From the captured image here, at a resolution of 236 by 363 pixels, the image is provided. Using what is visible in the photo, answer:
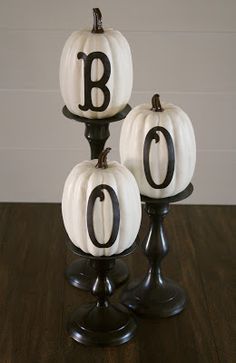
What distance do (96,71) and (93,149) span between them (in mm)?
191

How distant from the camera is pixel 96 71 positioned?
1.39 metres

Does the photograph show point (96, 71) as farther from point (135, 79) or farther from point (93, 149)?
point (135, 79)

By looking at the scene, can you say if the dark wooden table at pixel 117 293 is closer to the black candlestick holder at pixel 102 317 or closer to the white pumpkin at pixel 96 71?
the black candlestick holder at pixel 102 317

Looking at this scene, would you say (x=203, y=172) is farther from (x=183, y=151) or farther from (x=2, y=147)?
(x=183, y=151)

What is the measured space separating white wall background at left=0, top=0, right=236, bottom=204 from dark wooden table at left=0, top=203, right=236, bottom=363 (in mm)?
593

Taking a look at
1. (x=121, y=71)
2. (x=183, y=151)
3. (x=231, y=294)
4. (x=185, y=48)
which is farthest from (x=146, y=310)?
(x=185, y=48)

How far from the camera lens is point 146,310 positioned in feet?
4.70

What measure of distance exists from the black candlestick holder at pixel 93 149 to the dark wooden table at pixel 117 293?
17 millimetres

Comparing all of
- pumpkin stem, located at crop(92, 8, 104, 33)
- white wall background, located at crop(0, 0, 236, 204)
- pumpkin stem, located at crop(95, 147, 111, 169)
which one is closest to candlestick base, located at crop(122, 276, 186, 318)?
pumpkin stem, located at crop(95, 147, 111, 169)

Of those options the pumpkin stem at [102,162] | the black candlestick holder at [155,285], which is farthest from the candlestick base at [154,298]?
the pumpkin stem at [102,162]

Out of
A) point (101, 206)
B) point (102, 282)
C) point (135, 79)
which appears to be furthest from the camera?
point (135, 79)

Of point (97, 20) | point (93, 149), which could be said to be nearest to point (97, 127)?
point (93, 149)

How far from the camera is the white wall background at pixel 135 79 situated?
2.21 meters

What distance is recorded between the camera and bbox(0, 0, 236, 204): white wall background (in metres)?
2.21
